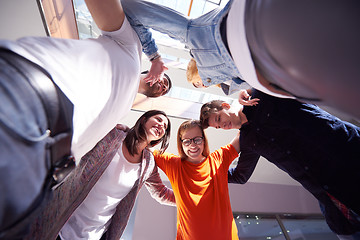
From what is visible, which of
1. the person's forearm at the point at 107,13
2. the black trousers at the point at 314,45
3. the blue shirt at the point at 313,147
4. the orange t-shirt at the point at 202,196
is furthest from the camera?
the orange t-shirt at the point at 202,196

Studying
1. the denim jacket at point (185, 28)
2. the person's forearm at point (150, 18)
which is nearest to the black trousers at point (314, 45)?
the denim jacket at point (185, 28)

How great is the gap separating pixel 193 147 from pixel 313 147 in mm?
913

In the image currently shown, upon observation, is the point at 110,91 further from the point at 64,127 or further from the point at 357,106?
the point at 357,106

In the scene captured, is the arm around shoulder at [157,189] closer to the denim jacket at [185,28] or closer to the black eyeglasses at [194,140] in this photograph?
the black eyeglasses at [194,140]

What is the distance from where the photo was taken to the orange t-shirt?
1279mm

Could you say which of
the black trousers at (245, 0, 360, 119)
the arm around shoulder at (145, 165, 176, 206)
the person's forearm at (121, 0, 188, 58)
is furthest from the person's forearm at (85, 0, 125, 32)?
the arm around shoulder at (145, 165, 176, 206)

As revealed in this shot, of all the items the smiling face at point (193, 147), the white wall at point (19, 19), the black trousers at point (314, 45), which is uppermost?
the black trousers at point (314, 45)

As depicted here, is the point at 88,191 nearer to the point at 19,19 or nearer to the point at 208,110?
the point at 208,110

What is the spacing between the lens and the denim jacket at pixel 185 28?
0.71 m

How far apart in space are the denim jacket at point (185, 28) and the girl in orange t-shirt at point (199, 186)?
0.95 metres

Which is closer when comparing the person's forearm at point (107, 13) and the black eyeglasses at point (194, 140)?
the person's forearm at point (107, 13)

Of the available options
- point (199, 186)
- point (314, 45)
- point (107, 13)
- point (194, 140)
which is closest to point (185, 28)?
point (107, 13)

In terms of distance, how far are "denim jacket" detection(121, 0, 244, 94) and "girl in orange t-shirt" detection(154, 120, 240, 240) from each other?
95cm

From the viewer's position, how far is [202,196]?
1383 mm
